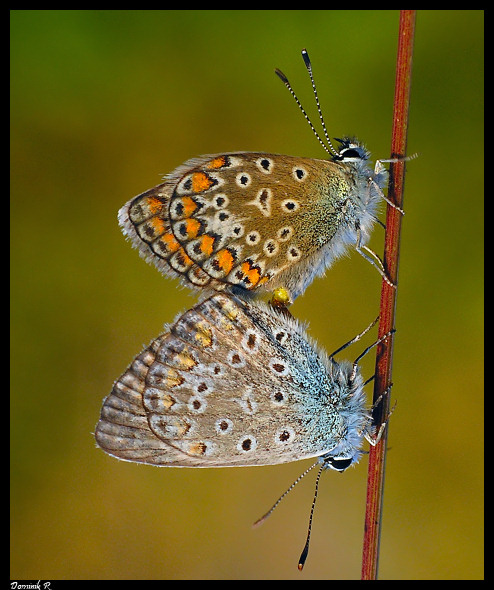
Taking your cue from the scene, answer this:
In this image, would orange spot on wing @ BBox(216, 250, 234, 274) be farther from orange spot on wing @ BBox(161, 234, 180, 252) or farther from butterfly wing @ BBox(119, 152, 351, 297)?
orange spot on wing @ BBox(161, 234, 180, 252)

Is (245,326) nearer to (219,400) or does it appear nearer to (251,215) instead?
(219,400)

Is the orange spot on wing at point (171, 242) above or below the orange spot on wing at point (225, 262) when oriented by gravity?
above

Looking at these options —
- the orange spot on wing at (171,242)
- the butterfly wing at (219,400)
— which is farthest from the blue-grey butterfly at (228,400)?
the orange spot on wing at (171,242)

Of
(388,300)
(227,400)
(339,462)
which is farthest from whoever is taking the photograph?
(339,462)

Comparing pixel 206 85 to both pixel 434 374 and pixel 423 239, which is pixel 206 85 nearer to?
pixel 423 239

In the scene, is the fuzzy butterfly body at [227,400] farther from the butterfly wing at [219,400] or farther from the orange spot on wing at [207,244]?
the orange spot on wing at [207,244]

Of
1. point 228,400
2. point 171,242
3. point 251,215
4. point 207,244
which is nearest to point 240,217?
point 251,215

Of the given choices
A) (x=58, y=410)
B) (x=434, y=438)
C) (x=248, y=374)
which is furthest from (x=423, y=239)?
(x=58, y=410)
